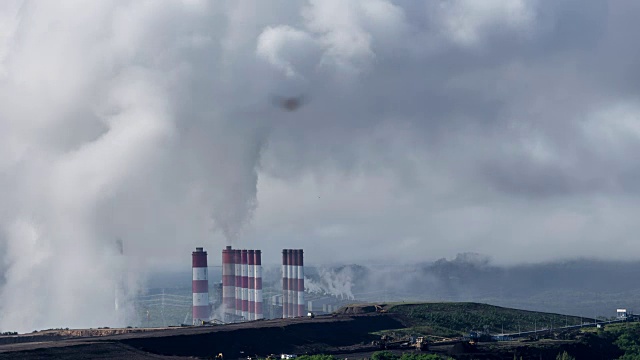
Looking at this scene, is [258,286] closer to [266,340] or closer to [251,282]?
[251,282]

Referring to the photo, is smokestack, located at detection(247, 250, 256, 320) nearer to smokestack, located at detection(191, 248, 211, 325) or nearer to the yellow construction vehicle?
smokestack, located at detection(191, 248, 211, 325)

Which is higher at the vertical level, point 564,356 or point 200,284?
point 200,284

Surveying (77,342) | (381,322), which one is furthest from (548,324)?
(77,342)

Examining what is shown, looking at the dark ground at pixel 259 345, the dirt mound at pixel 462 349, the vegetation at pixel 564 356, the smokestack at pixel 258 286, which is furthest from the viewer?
the smokestack at pixel 258 286

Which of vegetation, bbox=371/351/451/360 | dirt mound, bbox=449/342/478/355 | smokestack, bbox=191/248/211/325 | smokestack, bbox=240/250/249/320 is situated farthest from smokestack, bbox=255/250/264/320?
vegetation, bbox=371/351/451/360

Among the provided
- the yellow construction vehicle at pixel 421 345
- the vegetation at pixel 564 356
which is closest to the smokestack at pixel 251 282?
the yellow construction vehicle at pixel 421 345

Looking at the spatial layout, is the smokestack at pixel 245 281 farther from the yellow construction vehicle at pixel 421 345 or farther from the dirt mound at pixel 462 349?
the dirt mound at pixel 462 349

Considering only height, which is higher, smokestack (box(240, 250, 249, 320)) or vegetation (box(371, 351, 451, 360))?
smokestack (box(240, 250, 249, 320))

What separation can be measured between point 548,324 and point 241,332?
60307mm

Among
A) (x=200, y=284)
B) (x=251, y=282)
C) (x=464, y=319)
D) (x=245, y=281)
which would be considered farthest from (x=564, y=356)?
(x=245, y=281)

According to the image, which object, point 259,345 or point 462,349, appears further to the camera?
point 259,345

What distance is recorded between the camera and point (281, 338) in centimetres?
Result: 12250

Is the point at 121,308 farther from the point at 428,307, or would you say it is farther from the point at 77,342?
the point at 77,342

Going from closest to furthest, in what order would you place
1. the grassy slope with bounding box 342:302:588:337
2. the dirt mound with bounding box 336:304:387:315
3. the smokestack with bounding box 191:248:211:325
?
the grassy slope with bounding box 342:302:588:337 < the dirt mound with bounding box 336:304:387:315 < the smokestack with bounding box 191:248:211:325
